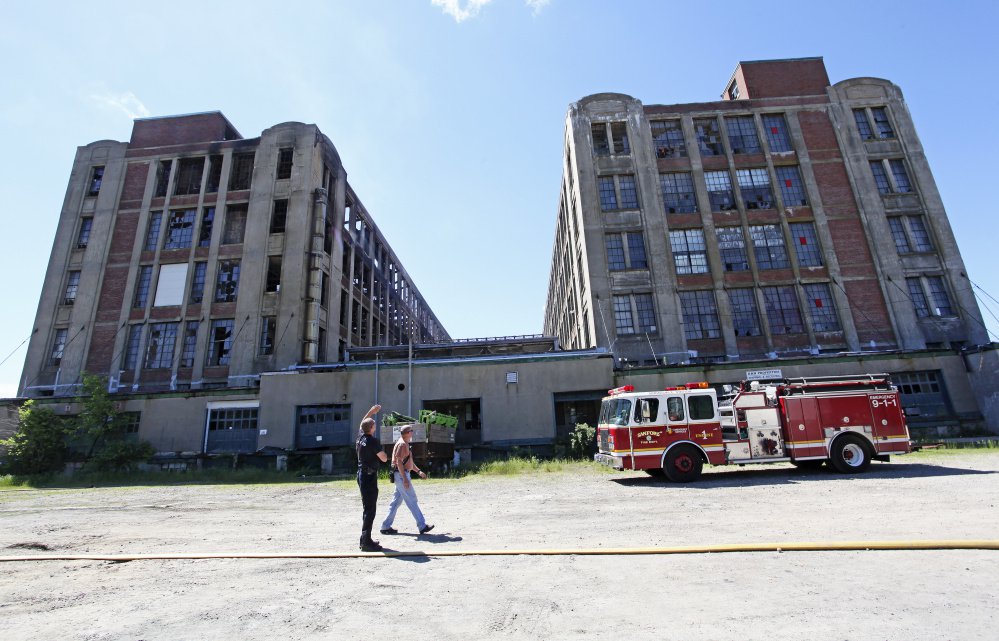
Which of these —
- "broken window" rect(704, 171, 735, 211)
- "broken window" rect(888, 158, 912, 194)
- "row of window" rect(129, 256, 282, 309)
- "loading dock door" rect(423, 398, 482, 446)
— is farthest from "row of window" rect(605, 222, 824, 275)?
"row of window" rect(129, 256, 282, 309)

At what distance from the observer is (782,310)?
90.4ft

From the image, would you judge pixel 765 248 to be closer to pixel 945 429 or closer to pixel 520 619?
pixel 945 429

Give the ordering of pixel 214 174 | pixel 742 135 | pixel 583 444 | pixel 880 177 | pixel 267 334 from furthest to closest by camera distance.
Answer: pixel 214 174
pixel 742 135
pixel 880 177
pixel 267 334
pixel 583 444

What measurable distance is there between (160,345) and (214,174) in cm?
1260

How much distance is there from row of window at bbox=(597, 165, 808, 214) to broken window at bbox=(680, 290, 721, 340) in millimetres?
5628

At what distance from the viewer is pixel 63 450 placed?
23281 millimetres

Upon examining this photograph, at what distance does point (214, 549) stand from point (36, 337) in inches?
1328

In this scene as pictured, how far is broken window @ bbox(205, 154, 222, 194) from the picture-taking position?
32.3m

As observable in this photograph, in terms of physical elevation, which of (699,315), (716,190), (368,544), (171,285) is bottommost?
(368,544)

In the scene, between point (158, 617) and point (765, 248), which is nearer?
point (158, 617)

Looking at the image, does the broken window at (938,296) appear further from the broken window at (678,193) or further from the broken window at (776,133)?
the broken window at (678,193)

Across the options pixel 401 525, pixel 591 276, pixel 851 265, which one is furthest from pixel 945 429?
pixel 401 525

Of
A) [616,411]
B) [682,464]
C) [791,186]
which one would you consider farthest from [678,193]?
[682,464]

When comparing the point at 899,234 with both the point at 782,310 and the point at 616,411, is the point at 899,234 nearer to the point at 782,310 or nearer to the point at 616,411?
the point at 782,310
